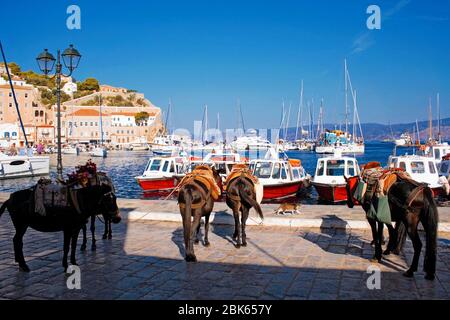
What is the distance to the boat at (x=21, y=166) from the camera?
39016 mm

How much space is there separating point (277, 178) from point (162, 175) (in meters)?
7.99

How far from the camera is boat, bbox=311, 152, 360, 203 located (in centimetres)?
2075

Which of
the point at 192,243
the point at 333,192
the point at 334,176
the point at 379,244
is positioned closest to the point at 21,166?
the point at 334,176

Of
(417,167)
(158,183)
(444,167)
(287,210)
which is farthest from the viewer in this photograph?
(158,183)

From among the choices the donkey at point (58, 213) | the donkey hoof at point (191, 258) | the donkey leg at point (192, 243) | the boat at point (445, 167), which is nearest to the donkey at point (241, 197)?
the donkey leg at point (192, 243)

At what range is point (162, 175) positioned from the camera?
26516 millimetres

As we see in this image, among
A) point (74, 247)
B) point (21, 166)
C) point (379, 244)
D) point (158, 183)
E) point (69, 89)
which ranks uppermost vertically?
point (69, 89)

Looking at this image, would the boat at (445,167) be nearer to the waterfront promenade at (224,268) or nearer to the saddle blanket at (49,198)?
the waterfront promenade at (224,268)

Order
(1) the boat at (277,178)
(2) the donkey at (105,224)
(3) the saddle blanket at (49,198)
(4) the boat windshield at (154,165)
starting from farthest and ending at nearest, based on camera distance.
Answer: (4) the boat windshield at (154,165) → (1) the boat at (277,178) → (2) the donkey at (105,224) → (3) the saddle blanket at (49,198)

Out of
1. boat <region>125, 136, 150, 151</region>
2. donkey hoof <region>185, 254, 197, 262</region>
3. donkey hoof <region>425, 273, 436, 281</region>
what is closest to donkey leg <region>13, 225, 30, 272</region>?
donkey hoof <region>185, 254, 197, 262</region>

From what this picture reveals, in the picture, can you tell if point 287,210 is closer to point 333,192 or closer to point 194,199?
point 194,199

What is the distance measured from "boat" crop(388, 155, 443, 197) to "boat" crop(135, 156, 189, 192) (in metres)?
13.0

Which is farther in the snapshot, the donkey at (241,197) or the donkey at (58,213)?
the donkey at (241,197)

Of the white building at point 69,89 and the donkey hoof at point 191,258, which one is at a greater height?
the white building at point 69,89
